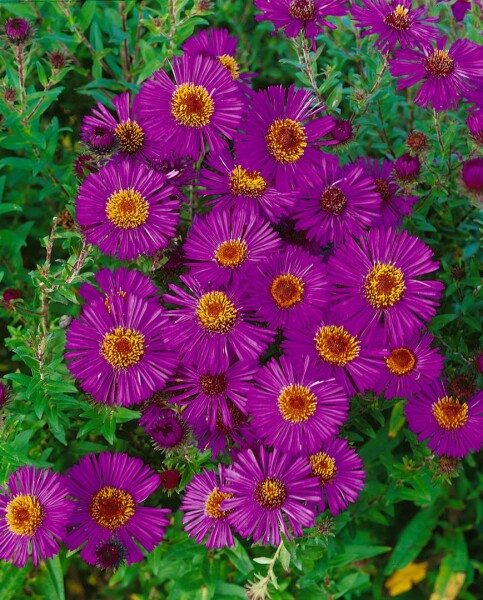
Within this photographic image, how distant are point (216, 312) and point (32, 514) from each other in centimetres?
62

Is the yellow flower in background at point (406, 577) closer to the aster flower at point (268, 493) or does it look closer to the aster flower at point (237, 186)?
the aster flower at point (268, 493)

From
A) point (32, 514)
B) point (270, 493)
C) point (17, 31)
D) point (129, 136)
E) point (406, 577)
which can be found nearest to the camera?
point (270, 493)

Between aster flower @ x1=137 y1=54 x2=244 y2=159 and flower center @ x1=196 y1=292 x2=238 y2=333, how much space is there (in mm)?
348

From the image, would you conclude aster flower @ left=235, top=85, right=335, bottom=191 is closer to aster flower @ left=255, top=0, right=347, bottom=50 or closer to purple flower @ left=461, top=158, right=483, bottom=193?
aster flower @ left=255, top=0, right=347, bottom=50

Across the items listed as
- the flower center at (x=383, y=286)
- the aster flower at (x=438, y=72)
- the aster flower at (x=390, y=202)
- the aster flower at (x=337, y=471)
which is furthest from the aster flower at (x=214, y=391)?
the aster flower at (x=438, y=72)

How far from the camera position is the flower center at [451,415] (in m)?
1.78

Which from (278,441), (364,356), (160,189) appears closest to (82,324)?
(160,189)

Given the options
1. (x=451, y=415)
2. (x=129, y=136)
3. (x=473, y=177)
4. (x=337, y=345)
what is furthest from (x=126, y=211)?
(x=451, y=415)

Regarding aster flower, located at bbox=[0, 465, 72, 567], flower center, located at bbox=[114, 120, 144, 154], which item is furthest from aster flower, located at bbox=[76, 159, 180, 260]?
aster flower, located at bbox=[0, 465, 72, 567]

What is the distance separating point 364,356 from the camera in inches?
64.1

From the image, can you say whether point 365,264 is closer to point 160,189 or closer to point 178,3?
point 160,189

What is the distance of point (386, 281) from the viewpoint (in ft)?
5.49

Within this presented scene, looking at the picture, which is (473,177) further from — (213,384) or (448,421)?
(213,384)

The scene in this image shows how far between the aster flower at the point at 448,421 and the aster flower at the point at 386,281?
0.26 m
